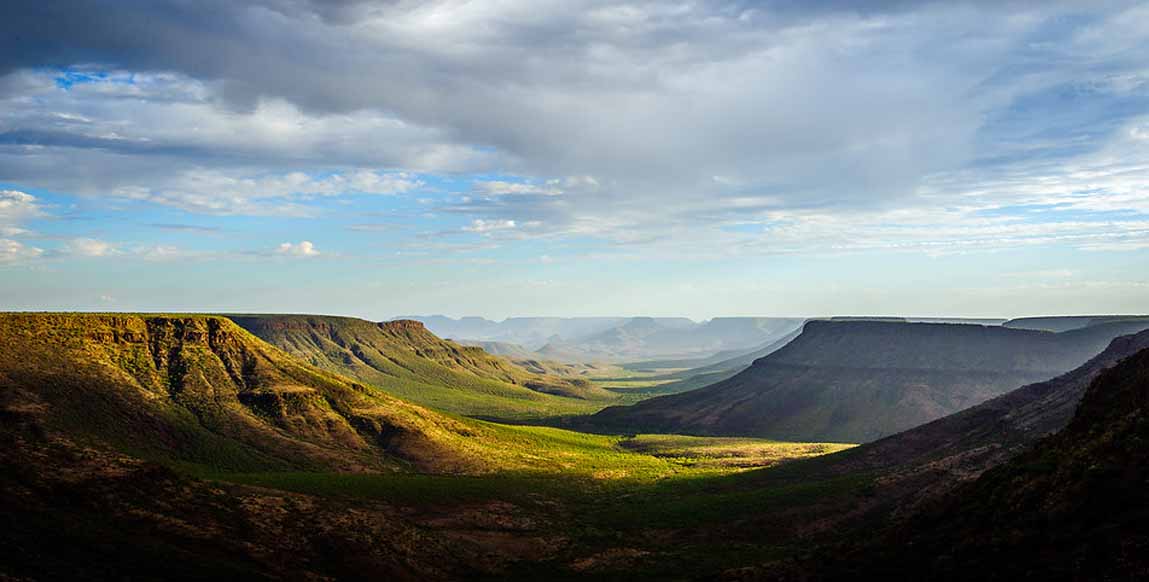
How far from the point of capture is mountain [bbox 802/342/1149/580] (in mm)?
25344

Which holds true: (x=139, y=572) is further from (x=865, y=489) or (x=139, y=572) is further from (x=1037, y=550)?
(x=865, y=489)

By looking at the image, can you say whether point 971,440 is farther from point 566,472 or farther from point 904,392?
point 904,392

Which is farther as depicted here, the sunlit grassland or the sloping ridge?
the sloping ridge

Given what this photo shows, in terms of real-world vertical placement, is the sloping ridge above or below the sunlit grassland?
above

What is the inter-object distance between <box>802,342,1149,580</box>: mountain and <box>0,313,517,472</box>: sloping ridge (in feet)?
250

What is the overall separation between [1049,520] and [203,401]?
112m

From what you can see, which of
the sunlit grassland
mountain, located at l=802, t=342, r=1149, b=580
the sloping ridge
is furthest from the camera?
the sloping ridge

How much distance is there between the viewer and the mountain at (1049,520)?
25.3m

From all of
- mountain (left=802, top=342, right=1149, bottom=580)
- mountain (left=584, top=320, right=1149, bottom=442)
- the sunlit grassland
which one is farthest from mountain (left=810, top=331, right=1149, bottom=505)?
mountain (left=584, top=320, right=1149, bottom=442)

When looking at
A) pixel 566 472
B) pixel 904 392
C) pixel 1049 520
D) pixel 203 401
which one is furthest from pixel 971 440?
pixel 203 401

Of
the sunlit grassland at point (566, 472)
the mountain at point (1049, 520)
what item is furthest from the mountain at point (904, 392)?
the mountain at point (1049, 520)

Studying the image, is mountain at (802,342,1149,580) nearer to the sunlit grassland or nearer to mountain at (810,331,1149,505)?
mountain at (810,331,1149,505)

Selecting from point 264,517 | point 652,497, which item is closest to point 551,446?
point 652,497

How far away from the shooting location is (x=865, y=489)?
69.6 meters
